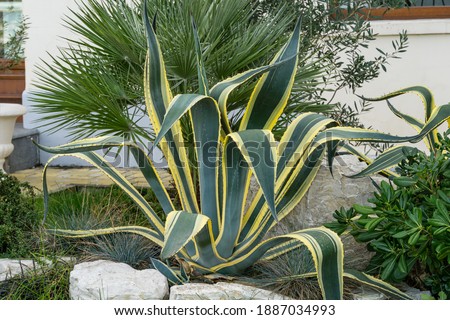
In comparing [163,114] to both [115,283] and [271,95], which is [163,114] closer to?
[271,95]

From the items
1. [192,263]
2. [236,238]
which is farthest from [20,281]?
[236,238]

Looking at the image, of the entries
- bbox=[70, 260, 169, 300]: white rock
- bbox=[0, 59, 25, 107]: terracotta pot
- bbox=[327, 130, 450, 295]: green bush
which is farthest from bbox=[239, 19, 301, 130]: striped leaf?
bbox=[0, 59, 25, 107]: terracotta pot

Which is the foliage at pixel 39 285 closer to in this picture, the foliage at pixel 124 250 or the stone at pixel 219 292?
the foliage at pixel 124 250

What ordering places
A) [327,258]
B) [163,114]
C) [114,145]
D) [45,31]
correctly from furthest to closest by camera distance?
[45,31], [163,114], [114,145], [327,258]

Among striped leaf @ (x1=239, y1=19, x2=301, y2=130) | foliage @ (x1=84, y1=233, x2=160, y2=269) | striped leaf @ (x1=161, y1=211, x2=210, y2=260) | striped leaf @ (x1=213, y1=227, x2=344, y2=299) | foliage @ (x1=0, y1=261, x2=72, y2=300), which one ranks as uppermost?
striped leaf @ (x1=239, y1=19, x2=301, y2=130)

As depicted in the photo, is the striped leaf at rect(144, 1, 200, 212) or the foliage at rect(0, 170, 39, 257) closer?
the striped leaf at rect(144, 1, 200, 212)

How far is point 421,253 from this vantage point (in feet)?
10.2

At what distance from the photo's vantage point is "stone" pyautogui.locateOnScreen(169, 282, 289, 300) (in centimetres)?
303

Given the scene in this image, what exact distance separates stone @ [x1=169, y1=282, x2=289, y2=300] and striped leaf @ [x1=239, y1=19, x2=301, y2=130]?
0.74 meters

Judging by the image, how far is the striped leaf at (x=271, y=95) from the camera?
132 inches

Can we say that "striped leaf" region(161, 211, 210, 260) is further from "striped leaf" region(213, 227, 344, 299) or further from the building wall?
the building wall

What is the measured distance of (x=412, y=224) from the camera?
3064mm

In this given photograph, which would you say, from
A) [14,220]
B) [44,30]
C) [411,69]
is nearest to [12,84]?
[44,30]

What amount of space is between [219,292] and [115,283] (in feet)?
1.48
